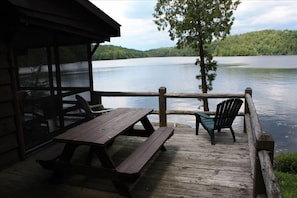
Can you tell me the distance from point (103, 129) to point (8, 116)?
60.6 inches

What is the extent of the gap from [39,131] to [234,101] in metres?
3.37

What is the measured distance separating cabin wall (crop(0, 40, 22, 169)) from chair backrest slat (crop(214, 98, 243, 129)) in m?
3.18

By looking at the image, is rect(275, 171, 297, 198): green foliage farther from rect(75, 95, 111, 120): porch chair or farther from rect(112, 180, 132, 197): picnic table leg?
rect(75, 95, 111, 120): porch chair

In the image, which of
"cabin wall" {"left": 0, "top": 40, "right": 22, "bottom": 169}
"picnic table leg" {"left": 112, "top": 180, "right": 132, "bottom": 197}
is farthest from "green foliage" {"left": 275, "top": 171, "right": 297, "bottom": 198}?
"cabin wall" {"left": 0, "top": 40, "right": 22, "bottom": 169}

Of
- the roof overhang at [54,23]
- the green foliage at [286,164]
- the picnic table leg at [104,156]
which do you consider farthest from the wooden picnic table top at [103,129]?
the green foliage at [286,164]

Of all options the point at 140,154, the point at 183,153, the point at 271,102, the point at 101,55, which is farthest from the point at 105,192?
the point at 101,55

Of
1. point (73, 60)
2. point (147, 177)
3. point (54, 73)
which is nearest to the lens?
point (147, 177)

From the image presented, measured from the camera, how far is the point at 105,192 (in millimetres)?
2898

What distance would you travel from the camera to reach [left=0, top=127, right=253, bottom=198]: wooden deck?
289cm

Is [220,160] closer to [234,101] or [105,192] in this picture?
[234,101]

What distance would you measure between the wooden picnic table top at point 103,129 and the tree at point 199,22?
546 cm

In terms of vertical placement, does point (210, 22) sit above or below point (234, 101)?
above

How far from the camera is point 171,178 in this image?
3.22 m

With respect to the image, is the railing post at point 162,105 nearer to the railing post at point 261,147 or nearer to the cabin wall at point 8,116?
the cabin wall at point 8,116
